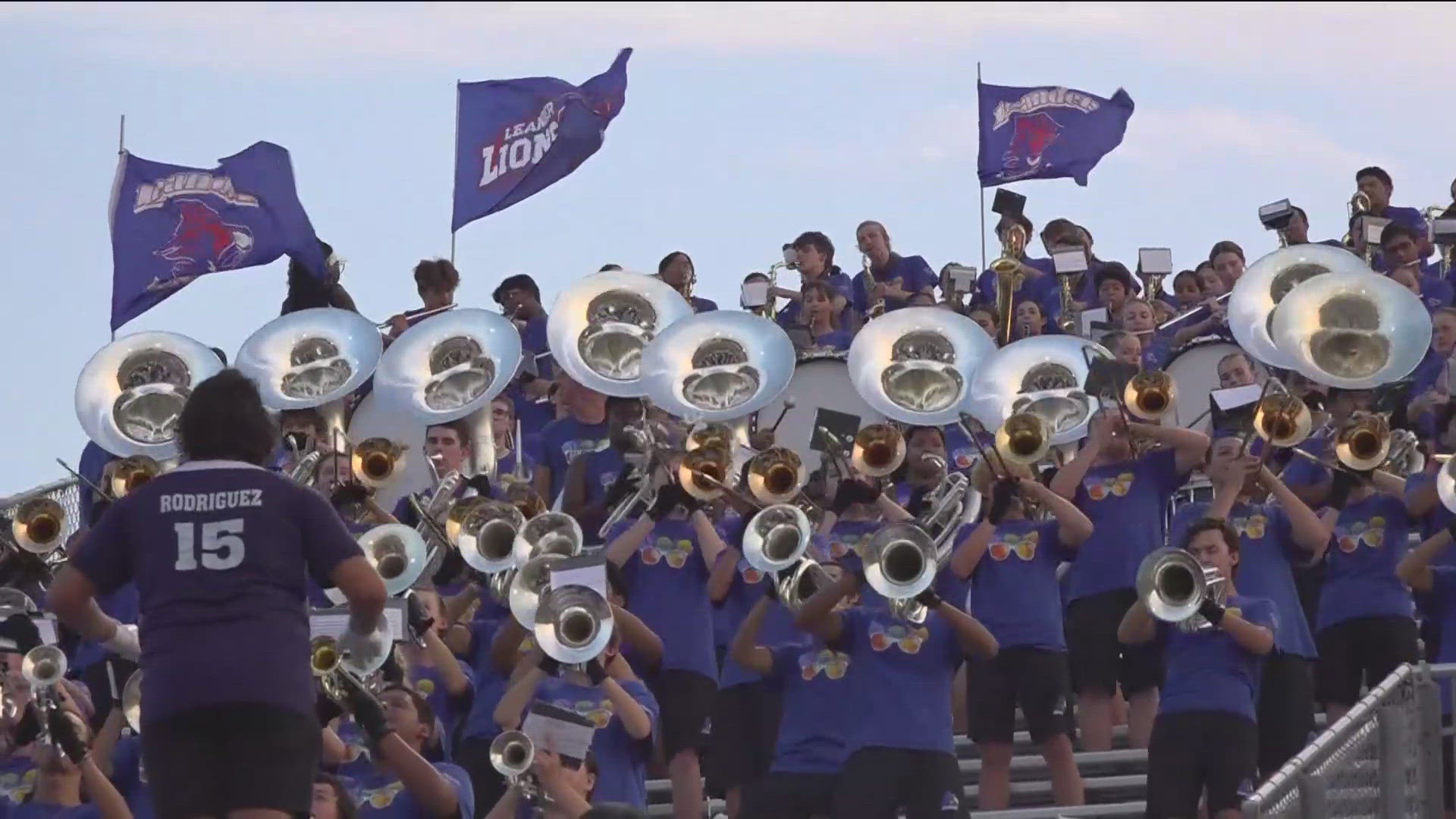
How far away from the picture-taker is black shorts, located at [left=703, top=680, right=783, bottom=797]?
10.5 m

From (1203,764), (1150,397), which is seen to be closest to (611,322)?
(1150,397)

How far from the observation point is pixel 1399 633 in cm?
1041

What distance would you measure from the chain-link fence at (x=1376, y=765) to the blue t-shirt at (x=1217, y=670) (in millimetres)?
648

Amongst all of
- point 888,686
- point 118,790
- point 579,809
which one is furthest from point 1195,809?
point 118,790

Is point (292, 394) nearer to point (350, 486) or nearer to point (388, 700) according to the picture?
point (350, 486)

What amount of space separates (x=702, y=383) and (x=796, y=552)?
2.45 metres

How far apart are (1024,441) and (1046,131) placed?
276 inches

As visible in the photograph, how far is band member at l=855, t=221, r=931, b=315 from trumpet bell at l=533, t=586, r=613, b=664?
643 centimetres

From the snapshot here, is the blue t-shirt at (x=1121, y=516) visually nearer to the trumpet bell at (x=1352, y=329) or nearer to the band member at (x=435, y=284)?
the trumpet bell at (x=1352, y=329)

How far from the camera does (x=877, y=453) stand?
11031 millimetres

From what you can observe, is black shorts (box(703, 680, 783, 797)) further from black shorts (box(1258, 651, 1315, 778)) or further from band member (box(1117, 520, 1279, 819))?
black shorts (box(1258, 651, 1315, 778))

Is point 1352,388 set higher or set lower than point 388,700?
higher

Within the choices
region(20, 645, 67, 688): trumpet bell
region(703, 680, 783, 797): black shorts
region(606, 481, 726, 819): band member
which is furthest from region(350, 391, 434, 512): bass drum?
region(20, 645, 67, 688): trumpet bell

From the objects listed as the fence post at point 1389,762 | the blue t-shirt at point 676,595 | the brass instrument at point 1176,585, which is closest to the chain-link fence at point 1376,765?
the fence post at point 1389,762
